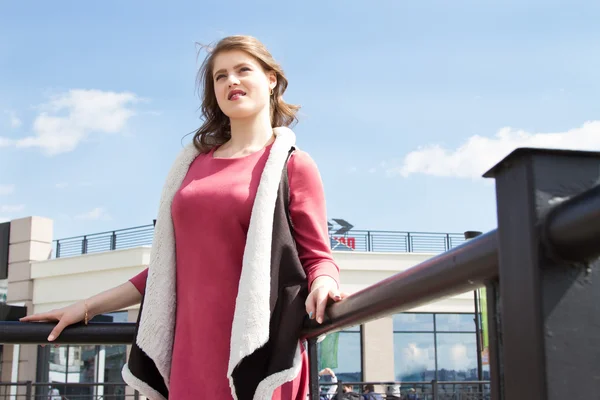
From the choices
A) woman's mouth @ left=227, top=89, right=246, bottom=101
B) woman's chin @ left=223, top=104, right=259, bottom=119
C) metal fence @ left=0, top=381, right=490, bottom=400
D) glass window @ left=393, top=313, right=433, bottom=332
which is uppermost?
glass window @ left=393, top=313, right=433, bottom=332

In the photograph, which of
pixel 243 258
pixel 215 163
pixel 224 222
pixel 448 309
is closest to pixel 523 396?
pixel 243 258

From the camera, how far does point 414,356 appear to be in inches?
921

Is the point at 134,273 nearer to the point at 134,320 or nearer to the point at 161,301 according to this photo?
the point at 134,320

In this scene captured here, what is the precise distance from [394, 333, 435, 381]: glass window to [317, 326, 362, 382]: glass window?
1202 millimetres

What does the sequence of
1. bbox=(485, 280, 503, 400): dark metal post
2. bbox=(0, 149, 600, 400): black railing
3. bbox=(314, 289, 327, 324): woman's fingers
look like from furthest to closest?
1. bbox=(314, 289, 327, 324): woman's fingers
2. bbox=(485, 280, 503, 400): dark metal post
3. bbox=(0, 149, 600, 400): black railing

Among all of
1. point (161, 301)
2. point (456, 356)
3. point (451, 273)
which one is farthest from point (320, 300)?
point (456, 356)

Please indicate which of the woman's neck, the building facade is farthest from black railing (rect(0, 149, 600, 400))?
the building facade

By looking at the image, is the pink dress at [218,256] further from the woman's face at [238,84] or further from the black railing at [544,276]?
the black railing at [544,276]

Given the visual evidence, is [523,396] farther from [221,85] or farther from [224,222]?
[221,85]

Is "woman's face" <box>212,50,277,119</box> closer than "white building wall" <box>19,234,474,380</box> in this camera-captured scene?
Yes

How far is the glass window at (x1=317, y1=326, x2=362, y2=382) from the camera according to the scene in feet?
73.4

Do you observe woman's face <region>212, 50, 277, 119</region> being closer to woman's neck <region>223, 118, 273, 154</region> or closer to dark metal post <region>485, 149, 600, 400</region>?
woman's neck <region>223, 118, 273, 154</region>

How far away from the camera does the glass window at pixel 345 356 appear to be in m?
22.4

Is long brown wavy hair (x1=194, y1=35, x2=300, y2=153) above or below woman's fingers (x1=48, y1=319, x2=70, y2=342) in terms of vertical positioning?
above
